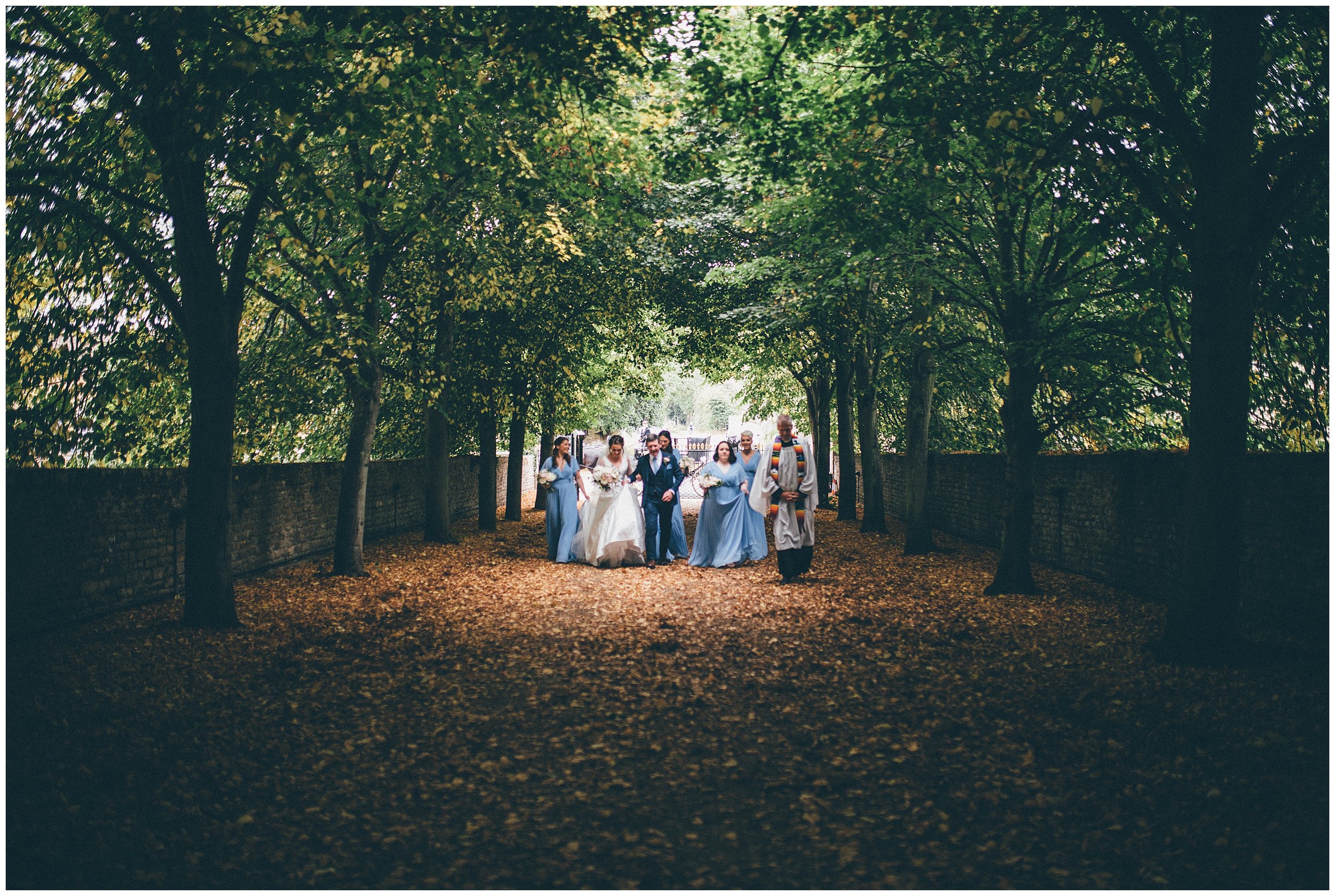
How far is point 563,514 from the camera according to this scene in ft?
47.3

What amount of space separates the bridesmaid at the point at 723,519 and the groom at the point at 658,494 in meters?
0.53

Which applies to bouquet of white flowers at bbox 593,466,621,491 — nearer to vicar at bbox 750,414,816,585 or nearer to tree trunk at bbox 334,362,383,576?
vicar at bbox 750,414,816,585

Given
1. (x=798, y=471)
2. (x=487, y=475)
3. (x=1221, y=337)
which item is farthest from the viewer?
(x=487, y=475)

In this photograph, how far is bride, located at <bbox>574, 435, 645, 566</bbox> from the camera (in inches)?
533

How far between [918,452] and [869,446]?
530cm

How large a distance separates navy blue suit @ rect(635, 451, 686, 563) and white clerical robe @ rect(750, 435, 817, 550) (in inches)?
96.1

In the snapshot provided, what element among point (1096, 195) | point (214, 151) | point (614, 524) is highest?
point (1096, 195)

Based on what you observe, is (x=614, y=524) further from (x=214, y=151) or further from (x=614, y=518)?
(x=214, y=151)

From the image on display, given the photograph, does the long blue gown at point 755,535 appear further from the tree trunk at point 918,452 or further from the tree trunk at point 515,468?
the tree trunk at point 515,468

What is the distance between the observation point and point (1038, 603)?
378 inches

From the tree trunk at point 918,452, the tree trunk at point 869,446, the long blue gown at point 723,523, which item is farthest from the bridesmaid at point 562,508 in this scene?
the tree trunk at point 869,446

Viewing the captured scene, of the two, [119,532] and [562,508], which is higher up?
[562,508]

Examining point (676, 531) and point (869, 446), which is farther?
point (869, 446)

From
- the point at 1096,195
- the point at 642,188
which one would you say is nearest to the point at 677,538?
the point at 642,188
